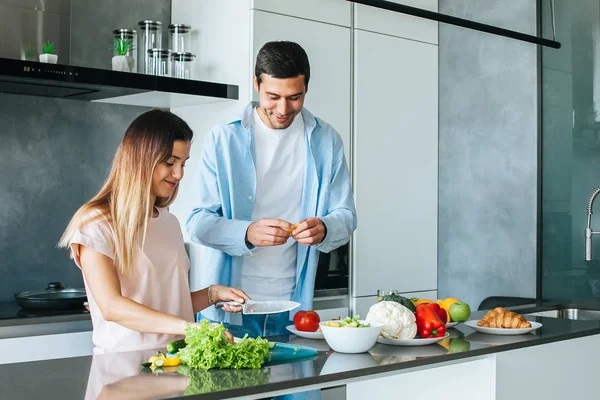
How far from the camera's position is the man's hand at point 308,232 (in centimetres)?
253

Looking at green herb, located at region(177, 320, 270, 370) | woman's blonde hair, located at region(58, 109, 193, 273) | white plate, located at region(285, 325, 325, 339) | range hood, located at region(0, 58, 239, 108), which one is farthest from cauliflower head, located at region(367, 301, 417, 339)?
range hood, located at region(0, 58, 239, 108)

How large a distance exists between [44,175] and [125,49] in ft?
2.15

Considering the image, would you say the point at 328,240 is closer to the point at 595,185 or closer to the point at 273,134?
the point at 273,134

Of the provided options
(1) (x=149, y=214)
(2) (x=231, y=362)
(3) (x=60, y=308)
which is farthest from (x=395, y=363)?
(3) (x=60, y=308)

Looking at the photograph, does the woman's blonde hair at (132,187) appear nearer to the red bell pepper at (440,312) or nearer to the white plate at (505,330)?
the red bell pepper at (440,312)

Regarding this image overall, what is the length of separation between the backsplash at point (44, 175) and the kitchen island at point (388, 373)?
5.69 ft

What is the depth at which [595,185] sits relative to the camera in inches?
171

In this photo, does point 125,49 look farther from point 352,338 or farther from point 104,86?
point 352,338

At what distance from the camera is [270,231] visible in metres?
2.49

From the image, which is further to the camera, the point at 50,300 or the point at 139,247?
the point at 50,300

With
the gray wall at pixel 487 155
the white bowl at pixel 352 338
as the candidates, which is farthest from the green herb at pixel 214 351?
the gray wall at pixel 487 155

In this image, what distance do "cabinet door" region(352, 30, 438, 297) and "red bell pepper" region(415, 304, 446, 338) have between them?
1923 millimetres

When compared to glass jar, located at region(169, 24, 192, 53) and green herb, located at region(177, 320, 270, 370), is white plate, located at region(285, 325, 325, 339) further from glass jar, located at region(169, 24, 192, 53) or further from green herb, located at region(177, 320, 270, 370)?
glass jar, located at region(169, 24, 192, 53)

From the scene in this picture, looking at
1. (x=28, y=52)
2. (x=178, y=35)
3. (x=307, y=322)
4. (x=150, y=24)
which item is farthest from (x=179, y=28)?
(x=307, y=322)
